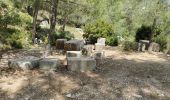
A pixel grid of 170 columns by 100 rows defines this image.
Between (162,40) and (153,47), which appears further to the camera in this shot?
(162,40)

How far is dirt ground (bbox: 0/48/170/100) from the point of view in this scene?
302 inches

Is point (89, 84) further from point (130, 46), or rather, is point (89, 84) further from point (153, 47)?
point (153, 47)

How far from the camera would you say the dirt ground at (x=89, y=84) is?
25.2ft

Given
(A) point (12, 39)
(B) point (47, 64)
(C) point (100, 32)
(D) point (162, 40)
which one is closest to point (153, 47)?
(D) point (162, 40)

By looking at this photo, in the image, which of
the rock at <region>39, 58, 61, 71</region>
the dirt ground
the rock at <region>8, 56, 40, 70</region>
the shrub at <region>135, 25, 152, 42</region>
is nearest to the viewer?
the dirt ground

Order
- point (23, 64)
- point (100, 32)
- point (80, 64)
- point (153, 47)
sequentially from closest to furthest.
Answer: point (23, 64) < point (80, 64) < point (153, 47) < point (100, 32)

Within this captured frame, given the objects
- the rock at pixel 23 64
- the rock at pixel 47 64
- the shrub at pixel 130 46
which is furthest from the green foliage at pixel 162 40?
the rock at pixel 23 64

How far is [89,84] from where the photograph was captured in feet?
28.0

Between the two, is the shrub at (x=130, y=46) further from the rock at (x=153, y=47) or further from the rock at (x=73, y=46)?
the rock at (x=73, y=46)

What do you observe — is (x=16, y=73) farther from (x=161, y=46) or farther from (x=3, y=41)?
(x=161, y=46)

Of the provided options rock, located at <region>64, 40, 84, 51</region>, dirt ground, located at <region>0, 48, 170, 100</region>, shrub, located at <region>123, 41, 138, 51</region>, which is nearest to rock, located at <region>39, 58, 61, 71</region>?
dirt ground, located at <region>0, 48, 170, 100</region>

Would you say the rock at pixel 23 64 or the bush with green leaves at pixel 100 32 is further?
the bush with green leaves at pixel 100 32

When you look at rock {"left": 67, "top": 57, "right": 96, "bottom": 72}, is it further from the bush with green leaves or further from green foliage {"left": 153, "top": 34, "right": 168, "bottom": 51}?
green foliage {"left": 153, "top": 34, "right": 168, "bottom": 51}

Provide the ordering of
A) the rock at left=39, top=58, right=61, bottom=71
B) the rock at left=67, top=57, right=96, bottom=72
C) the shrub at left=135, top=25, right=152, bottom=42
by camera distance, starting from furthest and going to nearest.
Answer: the shrub at left=135, top=25, right=152, bottom=42
the rock at left=67, top=57, right=96, bottom=72
the rock at left=39, top=58, right=61, bottom=71
